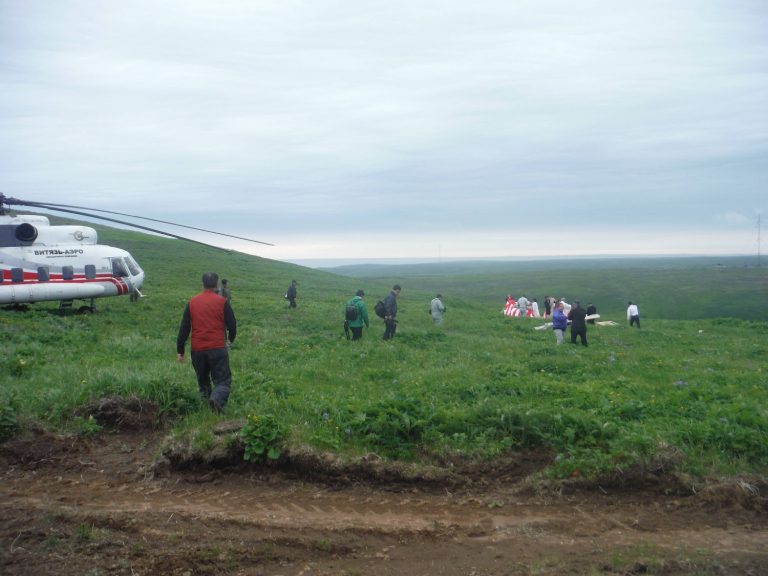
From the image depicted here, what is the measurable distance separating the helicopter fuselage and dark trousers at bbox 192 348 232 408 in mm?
15394

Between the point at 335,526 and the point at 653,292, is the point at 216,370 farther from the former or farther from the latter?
the point at 653,292

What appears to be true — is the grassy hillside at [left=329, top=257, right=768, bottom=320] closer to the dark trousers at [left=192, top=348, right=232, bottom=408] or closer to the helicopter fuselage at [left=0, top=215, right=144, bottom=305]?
the helicopter fuselage at [left=0, top=215, right=144, bottom=305]

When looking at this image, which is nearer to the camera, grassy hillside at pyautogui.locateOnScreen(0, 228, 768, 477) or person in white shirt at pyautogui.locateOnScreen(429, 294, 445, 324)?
grassy hillside at pyautogui.locateOnScreen(0, 228, 768, 477)

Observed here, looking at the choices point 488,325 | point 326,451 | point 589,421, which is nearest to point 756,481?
point 589,421

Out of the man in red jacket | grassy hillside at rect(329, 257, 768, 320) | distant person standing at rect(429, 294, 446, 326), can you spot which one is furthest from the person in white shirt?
grassy hillside at rect(329, 257, 768, 320)

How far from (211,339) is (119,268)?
17.4m

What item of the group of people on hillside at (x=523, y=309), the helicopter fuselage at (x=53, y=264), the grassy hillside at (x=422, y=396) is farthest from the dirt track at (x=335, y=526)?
the group of people on hillside at (x=523, y=309)

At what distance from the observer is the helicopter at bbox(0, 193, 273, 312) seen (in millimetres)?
20516

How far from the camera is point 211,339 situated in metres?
8.36

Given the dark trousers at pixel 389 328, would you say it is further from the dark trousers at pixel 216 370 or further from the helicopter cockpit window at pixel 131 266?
the helicopter cockpit window at pixel 131 266

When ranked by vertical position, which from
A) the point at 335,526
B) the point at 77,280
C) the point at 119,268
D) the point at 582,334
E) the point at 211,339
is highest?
the point at 119,268

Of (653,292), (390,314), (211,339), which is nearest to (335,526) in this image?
(211,339)

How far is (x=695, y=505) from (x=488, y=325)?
69.0 ft

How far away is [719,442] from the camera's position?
24.6ft
